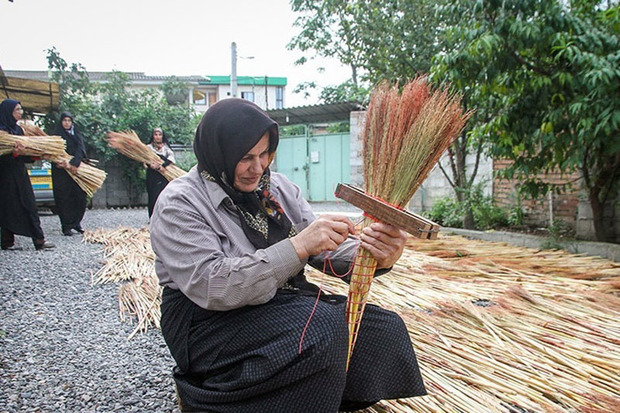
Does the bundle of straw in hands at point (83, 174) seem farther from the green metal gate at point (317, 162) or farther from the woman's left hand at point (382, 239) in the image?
the green metal gate at point (317, 162)

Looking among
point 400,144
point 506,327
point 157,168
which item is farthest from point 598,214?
point 157,168

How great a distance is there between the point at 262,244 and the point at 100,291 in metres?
2.55

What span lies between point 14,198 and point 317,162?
883 cm

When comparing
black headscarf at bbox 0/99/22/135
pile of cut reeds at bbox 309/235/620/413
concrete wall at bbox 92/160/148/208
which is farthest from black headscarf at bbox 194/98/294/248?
concrete wall at bbox 92/160/148/208

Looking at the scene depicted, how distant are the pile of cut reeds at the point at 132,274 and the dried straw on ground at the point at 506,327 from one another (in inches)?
0.7

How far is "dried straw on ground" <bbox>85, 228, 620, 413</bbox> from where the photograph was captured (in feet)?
5.56

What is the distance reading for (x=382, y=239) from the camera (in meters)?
1.38

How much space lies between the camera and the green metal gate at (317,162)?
42.2 ft

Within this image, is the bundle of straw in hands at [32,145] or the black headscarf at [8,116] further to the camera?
the black headscarf at [8,116]

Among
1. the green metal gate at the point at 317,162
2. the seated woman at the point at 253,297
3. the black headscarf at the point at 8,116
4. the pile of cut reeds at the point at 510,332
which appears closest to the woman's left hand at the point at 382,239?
the seated woman at the point at 253,297

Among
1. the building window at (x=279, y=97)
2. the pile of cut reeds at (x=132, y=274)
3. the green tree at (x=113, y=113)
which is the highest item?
the building window at (x=279, y=97)

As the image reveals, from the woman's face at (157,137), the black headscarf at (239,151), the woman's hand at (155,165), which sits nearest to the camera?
the black headscarf at (239,151)

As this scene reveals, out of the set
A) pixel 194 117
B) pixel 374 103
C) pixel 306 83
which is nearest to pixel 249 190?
pixel 374 103

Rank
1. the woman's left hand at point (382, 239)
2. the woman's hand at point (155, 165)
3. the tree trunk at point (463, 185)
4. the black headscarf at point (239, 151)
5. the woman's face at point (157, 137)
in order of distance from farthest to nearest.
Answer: the woman's face at point (157, 137)
the woman's hand at point (155, 165)
the tree trunk at point (463, 185)
the black headscarf at point (239, 151)
the woman's left hand at point (382, 239)
